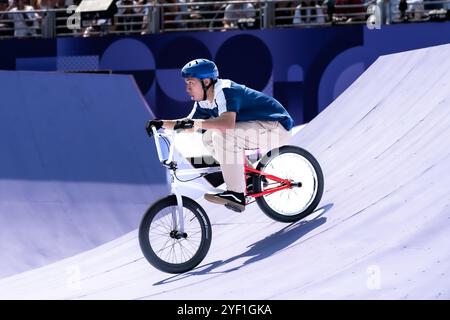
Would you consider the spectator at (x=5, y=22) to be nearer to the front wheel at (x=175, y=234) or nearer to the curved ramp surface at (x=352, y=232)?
the curved ramp surface at (x=352, y=232)

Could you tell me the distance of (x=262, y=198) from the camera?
28.3ft

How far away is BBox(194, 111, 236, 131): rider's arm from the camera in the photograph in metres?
7.90

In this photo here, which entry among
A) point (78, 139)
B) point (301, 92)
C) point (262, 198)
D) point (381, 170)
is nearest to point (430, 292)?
point (262, 198)

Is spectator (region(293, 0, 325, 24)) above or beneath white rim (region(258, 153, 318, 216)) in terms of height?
above

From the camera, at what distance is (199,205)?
26.2 ft

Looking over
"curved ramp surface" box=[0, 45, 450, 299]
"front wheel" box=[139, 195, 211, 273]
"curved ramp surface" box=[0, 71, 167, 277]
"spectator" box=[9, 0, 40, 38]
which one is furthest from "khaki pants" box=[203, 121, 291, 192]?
"spectator" box=[9, 0, 40, 38]

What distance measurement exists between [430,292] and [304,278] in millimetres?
1263

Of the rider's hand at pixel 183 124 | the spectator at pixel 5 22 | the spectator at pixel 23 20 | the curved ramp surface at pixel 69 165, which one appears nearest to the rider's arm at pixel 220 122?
the rider's hand at pixel 183 124

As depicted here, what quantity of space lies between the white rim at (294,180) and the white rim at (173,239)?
2.99 ft

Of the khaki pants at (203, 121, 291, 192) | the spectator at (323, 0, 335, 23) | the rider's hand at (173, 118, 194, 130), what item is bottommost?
the khaki pants at (203, 121, 291, 192)

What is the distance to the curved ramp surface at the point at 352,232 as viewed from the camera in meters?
6.74

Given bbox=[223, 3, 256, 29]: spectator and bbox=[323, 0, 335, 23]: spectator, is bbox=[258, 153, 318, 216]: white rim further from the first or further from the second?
bbox=[223, 3, 256, 29]: spectator

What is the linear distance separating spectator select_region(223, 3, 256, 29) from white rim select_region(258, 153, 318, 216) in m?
8.21
